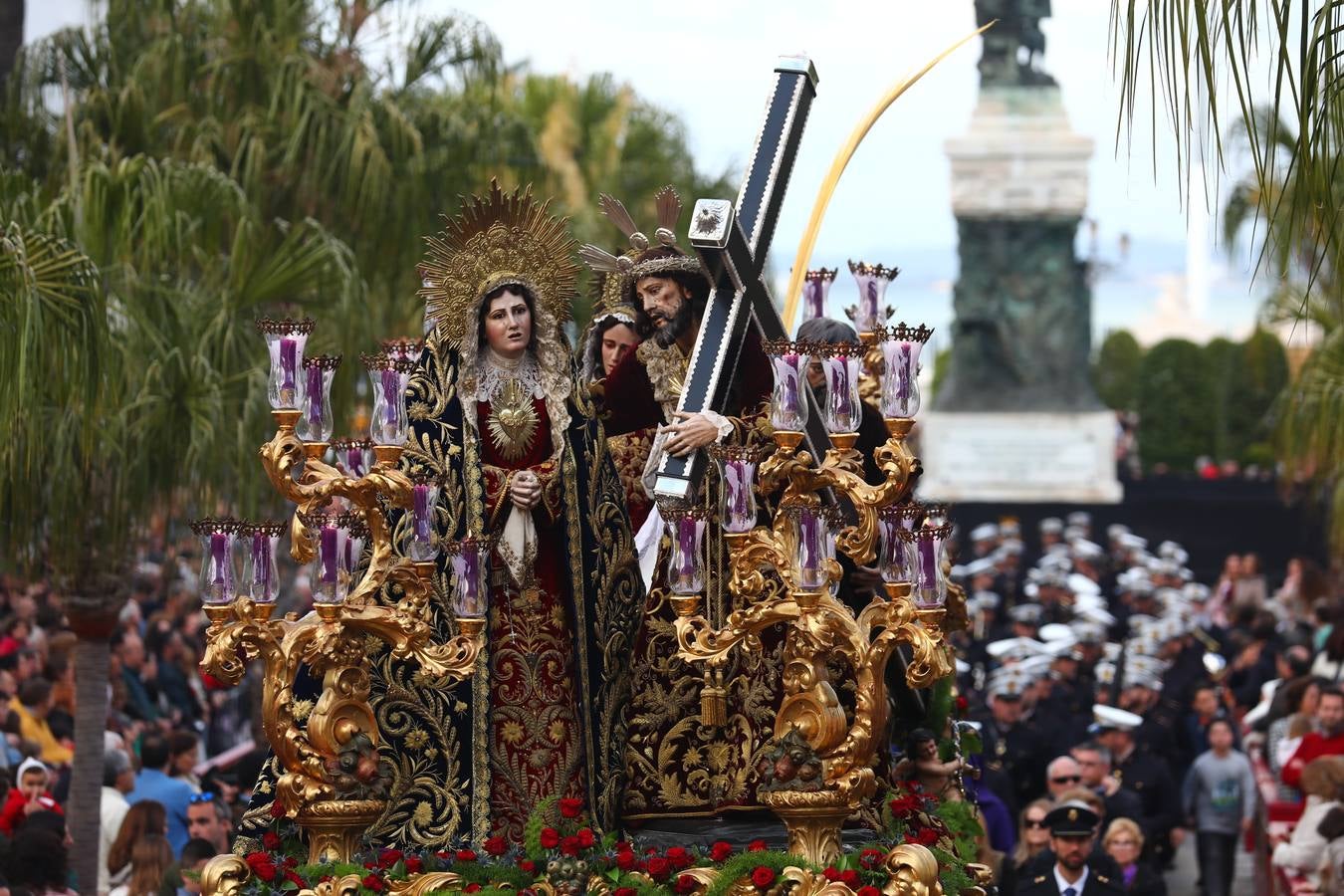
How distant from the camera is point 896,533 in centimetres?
721

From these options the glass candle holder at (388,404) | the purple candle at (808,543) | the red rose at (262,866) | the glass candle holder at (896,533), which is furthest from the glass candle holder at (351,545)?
the glass candle holder at (896,533)

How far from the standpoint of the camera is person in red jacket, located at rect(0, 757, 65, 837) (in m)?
10.2

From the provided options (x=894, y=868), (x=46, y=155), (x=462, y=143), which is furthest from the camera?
(x=462, y=143)

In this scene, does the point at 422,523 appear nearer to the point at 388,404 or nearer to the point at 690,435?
the point at 388,404

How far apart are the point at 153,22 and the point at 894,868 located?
1019 centimetres

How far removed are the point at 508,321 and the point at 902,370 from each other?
4.30 ft

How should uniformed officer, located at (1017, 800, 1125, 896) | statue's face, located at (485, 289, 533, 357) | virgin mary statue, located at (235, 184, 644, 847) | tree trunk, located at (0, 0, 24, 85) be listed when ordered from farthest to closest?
tree trunk, located at (0, 0, 24, 85) → uniformed officer, located at (1017, 800, 1125, 896) → statue's face, located at (485, 289, 533, 357) → virgin mary statue, located at (235, 184, 644, 847)

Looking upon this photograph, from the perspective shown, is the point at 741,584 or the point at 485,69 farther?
the point at 485,69

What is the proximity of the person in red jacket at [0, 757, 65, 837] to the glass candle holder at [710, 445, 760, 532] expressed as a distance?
404 centimetres

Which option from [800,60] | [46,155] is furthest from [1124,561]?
[800,60]

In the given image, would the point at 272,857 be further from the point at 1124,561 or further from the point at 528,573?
the point at 1124,561

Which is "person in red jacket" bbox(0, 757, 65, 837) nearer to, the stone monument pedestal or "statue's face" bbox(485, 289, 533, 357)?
"statue's face" bbox(485, 289, 533, 357)

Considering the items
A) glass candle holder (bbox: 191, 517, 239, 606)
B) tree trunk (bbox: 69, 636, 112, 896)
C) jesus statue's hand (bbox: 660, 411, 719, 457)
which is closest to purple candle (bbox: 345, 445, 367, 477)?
glass candle holder (bbox: 191, 517, 239, 606)

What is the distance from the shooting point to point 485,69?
16.8 meters
